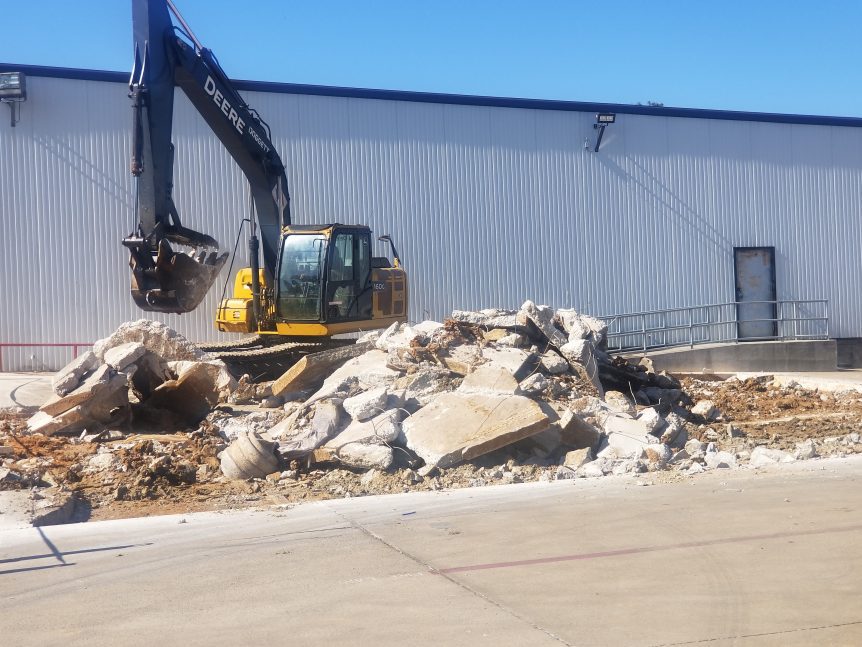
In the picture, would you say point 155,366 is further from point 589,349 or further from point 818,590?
point 818,590

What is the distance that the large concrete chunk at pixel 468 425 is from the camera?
1059 centimetres

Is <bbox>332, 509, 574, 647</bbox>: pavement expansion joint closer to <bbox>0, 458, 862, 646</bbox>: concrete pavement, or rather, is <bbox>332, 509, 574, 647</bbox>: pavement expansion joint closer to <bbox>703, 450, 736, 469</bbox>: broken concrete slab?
<bbox>0, 458, 862, 646</bbox>: concrete pavement

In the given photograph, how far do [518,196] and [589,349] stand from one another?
12.0 m

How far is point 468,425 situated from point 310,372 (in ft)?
13.7

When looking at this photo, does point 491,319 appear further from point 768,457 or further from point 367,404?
point 768,457

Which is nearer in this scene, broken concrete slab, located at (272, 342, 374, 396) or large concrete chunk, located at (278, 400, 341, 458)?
large concrete chunk, located at (278, 400, 341, 458)

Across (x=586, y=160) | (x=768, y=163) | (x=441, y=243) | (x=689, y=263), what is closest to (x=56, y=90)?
(x=441, y=243)

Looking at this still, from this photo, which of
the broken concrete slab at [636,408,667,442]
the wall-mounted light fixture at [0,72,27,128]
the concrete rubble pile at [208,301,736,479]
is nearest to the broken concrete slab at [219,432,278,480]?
the concrete rubble pile at [208,301,736,479]

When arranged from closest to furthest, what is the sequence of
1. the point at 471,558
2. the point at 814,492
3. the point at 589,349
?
the point at 471,558, the point at 814,492, the point at 589,349

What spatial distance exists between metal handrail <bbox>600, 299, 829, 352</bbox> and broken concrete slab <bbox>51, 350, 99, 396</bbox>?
15678mm

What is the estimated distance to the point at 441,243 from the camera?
2508cm

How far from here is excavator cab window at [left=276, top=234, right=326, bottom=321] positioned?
16797 millimetres

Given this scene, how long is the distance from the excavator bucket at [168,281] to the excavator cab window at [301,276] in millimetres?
3009

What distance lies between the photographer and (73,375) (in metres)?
13.6
